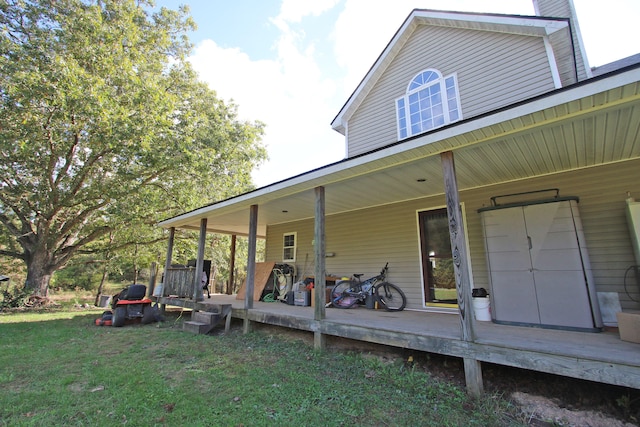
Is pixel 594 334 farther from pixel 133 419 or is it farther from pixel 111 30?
pixel 111 30

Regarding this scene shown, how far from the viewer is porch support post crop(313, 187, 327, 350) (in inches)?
174

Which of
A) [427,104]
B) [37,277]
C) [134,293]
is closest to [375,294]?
[427,104]

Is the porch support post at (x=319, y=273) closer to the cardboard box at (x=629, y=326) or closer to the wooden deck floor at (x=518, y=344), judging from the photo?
the wooden deck floor at (x=518, y=344)

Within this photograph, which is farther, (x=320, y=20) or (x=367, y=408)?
(x=320, y=20)

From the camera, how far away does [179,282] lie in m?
7.96

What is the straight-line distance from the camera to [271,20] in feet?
29.4

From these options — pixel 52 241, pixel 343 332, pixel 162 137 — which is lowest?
pixel 343 332

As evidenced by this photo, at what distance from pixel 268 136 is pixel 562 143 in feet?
48.2

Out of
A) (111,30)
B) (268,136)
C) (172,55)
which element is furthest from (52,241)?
(268,136)

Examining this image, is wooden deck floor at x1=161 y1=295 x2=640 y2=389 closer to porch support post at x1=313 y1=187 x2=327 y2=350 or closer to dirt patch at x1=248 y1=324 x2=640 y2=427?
porch support post at x1=313 y1=187 x2=327 y2=350

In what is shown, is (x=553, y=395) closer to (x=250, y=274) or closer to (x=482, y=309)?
(x=482, y=309)

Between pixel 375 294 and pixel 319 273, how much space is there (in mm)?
2113

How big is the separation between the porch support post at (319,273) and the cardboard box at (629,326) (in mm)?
3395

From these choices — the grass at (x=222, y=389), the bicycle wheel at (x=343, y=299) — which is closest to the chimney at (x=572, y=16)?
the bicycle wheel at (x=343, y=299)
